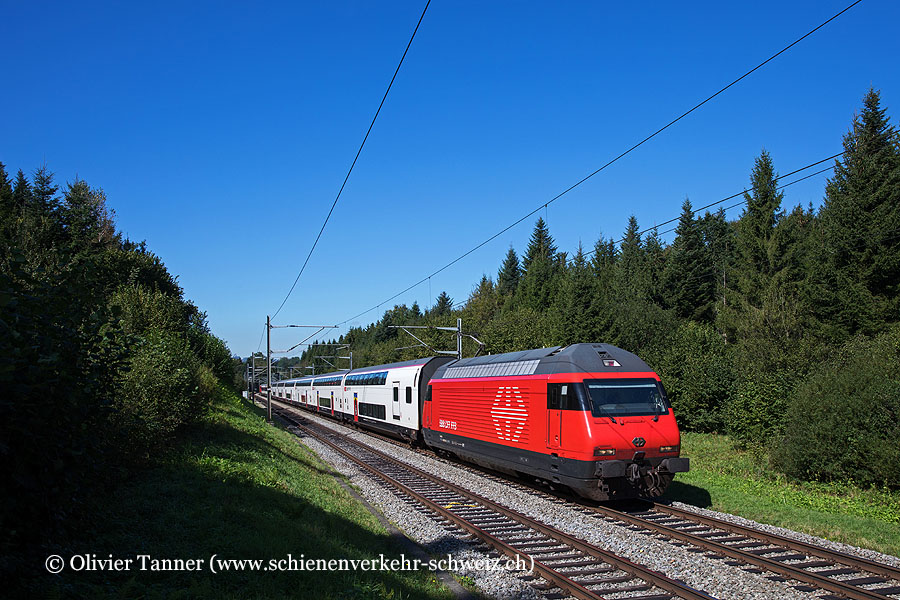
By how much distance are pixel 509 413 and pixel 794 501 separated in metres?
6.95

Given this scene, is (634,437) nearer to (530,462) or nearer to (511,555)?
(530,462)

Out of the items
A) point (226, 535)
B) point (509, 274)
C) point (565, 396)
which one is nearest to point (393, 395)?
point (565, 396)

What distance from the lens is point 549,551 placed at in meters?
9.41

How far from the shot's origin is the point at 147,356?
42.3 feet

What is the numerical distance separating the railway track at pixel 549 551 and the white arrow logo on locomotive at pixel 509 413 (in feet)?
6.24

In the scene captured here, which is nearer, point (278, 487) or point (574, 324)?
point (278, 487)

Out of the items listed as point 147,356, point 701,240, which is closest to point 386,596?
point 147,356

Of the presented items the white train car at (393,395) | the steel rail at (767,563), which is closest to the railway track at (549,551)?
the steel rail at (767,563)

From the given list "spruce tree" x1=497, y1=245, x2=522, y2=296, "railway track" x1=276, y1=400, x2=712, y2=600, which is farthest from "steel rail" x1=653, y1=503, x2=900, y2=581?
"spruce tree" x1=497, y1=245, x2=522, y2=296

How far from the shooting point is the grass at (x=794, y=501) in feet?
34.5

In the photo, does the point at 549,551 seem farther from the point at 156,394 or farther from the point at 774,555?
the point at 156,394

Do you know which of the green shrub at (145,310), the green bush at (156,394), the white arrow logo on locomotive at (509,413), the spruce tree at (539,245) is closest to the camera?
the green bush at (156,394)

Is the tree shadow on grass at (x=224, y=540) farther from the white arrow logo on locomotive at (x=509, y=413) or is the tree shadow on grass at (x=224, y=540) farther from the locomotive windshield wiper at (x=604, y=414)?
the locomotive windshield wiper at (x=604, y=414)

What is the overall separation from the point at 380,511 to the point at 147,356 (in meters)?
6.23
